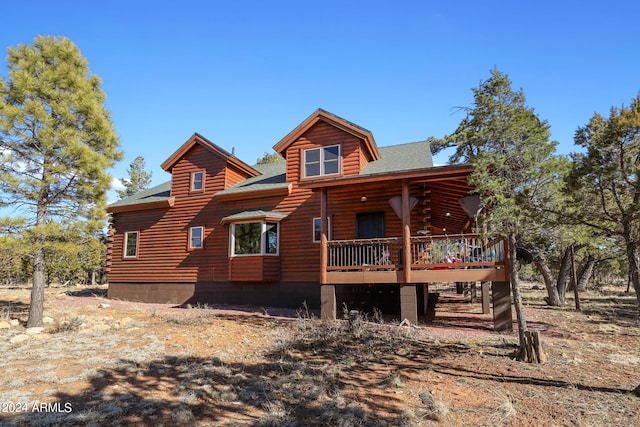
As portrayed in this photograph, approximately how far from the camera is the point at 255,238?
16.2 meters

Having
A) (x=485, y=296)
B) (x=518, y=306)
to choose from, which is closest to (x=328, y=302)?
(x=518, y=306)

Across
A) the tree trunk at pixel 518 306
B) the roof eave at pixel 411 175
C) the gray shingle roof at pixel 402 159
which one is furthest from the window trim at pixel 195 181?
the tree trunk at pixel 518 306

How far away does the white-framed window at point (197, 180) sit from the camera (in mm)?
18609

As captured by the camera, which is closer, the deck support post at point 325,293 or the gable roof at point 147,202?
the deck support post at point 325,293

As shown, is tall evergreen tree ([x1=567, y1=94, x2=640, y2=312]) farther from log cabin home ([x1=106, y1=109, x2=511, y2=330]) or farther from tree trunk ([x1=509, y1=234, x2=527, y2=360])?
log cabin home ([x1=106, y1=109, x2=511, y2=330])

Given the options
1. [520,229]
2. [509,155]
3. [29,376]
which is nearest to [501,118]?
[509,155]

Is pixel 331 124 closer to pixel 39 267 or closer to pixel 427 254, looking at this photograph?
pixel 427 254

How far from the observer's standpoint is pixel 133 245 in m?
19.8

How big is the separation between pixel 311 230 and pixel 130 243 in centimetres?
1063

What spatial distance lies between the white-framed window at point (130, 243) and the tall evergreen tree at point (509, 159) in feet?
57.7

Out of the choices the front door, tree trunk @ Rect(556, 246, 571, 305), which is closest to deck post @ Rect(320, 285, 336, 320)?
the front door

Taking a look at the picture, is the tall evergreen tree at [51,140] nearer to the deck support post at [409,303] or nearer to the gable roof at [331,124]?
the gable roof at [331,124]

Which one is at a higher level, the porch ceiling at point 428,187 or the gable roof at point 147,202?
the gable roof at point 147,202

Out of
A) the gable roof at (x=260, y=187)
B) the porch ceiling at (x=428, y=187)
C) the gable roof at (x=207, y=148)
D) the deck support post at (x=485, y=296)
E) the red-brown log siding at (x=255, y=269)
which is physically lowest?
the deck support post at (x=485, y=296)
